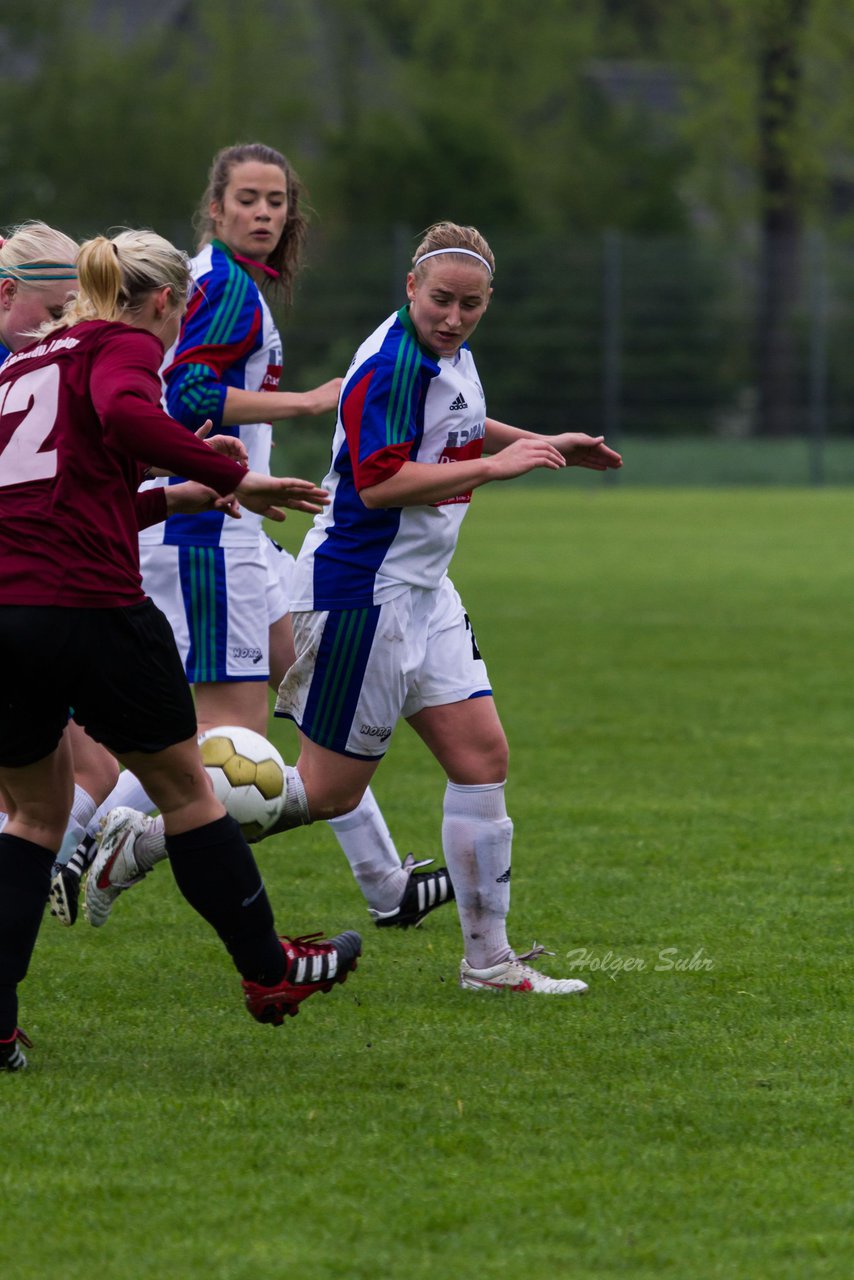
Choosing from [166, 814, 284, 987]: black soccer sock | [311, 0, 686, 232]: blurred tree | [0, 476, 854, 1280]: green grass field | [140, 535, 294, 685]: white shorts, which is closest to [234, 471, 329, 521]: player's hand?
[166, 814, 284, 987]: black soccer sock

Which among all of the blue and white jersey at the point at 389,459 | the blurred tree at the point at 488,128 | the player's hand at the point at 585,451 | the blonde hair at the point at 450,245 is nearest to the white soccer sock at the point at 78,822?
the blue and white jersey at the point at 389,459

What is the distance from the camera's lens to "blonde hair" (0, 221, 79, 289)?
4863 millimetres

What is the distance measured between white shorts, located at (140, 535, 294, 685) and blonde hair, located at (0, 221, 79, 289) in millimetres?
1382

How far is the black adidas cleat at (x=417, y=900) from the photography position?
591 cm

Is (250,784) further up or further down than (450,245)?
further down

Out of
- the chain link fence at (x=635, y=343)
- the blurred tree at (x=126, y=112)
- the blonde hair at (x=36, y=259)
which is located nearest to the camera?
the blonde hair at (x=36, y=259)

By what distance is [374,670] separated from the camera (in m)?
5.07

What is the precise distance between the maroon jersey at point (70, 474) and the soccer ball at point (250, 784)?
1097 mm

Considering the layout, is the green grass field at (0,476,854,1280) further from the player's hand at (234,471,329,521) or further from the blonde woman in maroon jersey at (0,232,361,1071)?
the player's hand at (234,471,329,521)

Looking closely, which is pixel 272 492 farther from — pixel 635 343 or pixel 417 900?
pixel 635 343

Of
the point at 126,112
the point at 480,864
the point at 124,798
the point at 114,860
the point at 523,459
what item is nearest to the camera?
the point at 523,459
